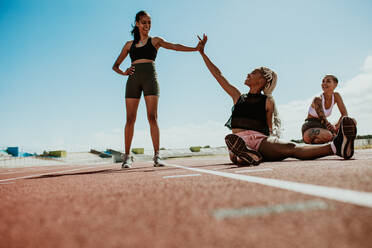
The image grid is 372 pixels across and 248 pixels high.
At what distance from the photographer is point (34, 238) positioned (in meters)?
0.65

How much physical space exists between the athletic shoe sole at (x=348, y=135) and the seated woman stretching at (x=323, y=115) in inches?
80.9

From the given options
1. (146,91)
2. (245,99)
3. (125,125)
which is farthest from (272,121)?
(125,125)

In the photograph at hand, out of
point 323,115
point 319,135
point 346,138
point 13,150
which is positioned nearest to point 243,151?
point 346,138

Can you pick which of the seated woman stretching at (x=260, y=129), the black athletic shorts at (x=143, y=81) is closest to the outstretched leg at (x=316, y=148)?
the seated woman stretching at (x=260, y=129)

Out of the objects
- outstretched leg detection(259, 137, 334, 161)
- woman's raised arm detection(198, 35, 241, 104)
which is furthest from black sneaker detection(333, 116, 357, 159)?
woman's raised arm detection(198, 35, 241, 104)

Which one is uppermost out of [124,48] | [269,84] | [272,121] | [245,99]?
[124,48]

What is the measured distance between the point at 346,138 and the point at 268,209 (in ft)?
A: 7.33

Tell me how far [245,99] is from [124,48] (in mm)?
2256

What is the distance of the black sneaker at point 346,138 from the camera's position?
2.48 m

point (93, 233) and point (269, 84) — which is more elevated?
point (269, 84)

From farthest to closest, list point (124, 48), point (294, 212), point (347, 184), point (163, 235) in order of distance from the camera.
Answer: point (124, 48) → point (347, 184) → point (294, 212) → point (163, 235)

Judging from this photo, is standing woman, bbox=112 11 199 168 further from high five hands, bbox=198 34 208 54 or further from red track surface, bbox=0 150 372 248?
red track surface, bbox=0 150 372 248

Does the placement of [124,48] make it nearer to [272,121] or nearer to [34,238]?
[272,121]

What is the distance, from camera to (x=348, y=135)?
2512 mm
